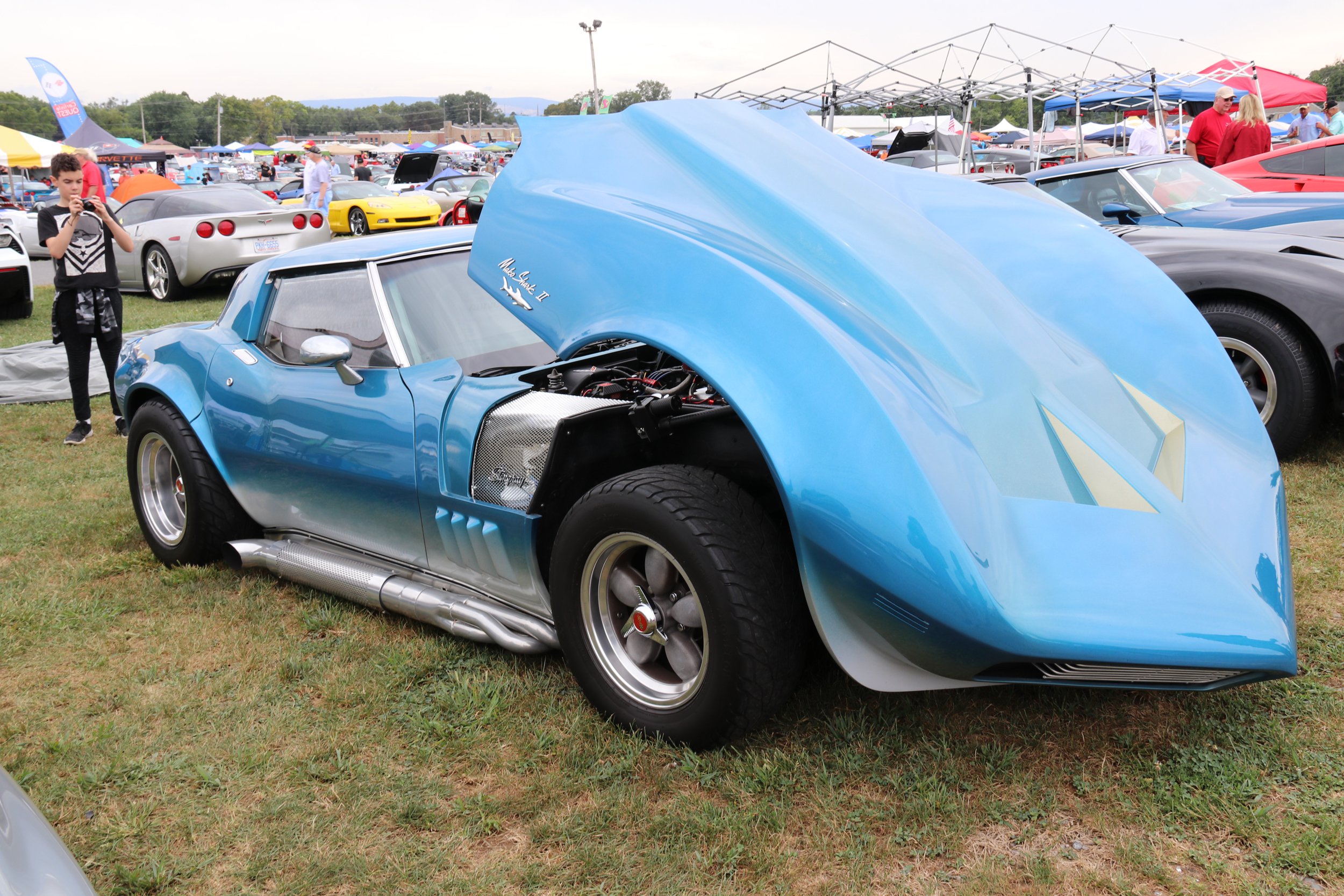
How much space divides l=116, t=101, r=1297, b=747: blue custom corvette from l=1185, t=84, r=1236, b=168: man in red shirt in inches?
334

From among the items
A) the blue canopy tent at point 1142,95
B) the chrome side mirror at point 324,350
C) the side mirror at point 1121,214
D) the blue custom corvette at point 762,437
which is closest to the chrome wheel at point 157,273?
the blue custom corvette at point 762,437

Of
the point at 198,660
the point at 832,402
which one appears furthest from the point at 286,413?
the point at 832,402

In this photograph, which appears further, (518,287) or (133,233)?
(133,233)

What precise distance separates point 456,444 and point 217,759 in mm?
1110

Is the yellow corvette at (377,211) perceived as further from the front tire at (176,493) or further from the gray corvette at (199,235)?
the front tire at (176,493)

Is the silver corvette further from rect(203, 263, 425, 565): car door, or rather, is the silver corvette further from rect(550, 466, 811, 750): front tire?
rect(203, 263, 425, 565): car door

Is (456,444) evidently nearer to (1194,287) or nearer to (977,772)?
(977,772)

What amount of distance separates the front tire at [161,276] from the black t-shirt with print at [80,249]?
5.95 metres

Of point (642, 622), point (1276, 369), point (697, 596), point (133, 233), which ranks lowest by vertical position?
point (642, 622)

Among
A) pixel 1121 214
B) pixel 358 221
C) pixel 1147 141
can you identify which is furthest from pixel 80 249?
pixel 1147 141

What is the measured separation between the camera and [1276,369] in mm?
4629

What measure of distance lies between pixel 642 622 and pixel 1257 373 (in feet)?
11.8

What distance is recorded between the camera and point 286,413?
3.70 metres

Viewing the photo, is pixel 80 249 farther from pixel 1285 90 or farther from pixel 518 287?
pixel 1285 90
